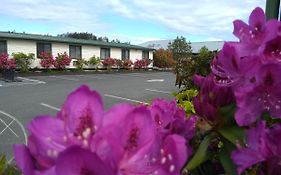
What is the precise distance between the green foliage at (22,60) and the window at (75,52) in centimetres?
559

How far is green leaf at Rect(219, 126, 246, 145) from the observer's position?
977mm

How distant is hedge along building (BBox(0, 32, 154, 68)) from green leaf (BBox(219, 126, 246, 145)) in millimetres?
30839

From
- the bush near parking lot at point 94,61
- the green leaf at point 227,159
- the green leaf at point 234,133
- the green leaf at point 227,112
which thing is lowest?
the bush near parking lot at point 94,61

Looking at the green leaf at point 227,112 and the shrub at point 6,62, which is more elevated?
the green leaf at point 227,112

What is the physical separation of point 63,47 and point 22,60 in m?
5.76

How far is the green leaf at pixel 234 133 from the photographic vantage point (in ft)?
3.20

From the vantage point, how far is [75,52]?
121ft

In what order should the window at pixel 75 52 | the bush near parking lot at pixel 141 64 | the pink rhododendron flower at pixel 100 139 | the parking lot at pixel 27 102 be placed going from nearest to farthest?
the pink rhododendron flower at pixel 100 139, the parking lot at pixel 27 102, the window at pixel 75 52, the bush near parking lot at pixel 141 64

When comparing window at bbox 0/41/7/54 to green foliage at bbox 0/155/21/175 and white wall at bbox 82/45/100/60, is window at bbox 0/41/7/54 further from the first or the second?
green foliage at bbox 0/155/21/175

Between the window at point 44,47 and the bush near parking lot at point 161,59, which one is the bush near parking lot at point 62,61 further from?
the bush near parking lot at point 161,59

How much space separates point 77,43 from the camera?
36219 mm

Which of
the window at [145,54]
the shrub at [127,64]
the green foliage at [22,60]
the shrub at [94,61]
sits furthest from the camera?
the window at [145,54]

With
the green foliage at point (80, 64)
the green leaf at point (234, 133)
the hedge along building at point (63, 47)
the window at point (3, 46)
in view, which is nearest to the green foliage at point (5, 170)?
the green leaf at point (234, 133)

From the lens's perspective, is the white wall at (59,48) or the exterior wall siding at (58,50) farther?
the white wall at (59,48)
